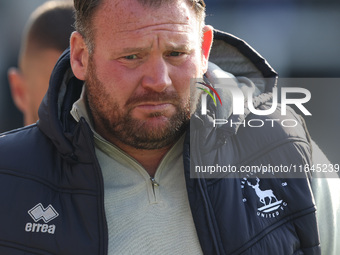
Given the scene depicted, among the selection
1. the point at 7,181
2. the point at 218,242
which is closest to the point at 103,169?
the point at 7,181

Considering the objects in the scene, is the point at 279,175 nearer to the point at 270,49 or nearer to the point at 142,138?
the point at 142,138

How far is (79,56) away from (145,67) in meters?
0.32

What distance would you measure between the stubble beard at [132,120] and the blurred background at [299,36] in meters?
3.32

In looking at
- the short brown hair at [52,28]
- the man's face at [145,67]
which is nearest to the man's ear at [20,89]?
the short brown hair at [52,28]

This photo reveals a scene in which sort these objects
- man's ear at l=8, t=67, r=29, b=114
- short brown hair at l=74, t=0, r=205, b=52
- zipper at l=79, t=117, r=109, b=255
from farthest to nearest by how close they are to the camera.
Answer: man's ear at l=8, t=67, r=29, b=114, short brown hair at l=74, t=0, r=205, b=52, zipper at l=79, t=117, r=109, b=255

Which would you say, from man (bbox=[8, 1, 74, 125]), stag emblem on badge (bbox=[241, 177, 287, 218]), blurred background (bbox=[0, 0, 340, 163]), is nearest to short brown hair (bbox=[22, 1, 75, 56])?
man (bbox=[8, 1, 74, 125])

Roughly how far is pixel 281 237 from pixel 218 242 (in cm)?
22

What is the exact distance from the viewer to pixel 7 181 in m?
1.85

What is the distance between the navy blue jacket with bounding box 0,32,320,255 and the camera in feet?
5.81

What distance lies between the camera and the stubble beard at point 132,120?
6.31ft

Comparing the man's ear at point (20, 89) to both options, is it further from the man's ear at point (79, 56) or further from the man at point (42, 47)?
the man's ear at point (79, 56)

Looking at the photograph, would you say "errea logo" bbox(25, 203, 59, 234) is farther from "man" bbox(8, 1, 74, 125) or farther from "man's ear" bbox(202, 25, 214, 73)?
"man" bbox(8, 1, 74, 125)

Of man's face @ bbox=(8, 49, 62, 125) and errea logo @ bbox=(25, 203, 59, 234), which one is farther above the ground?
man's face @ bbox=(8, 49, 62, 125)

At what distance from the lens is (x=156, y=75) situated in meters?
1.88
